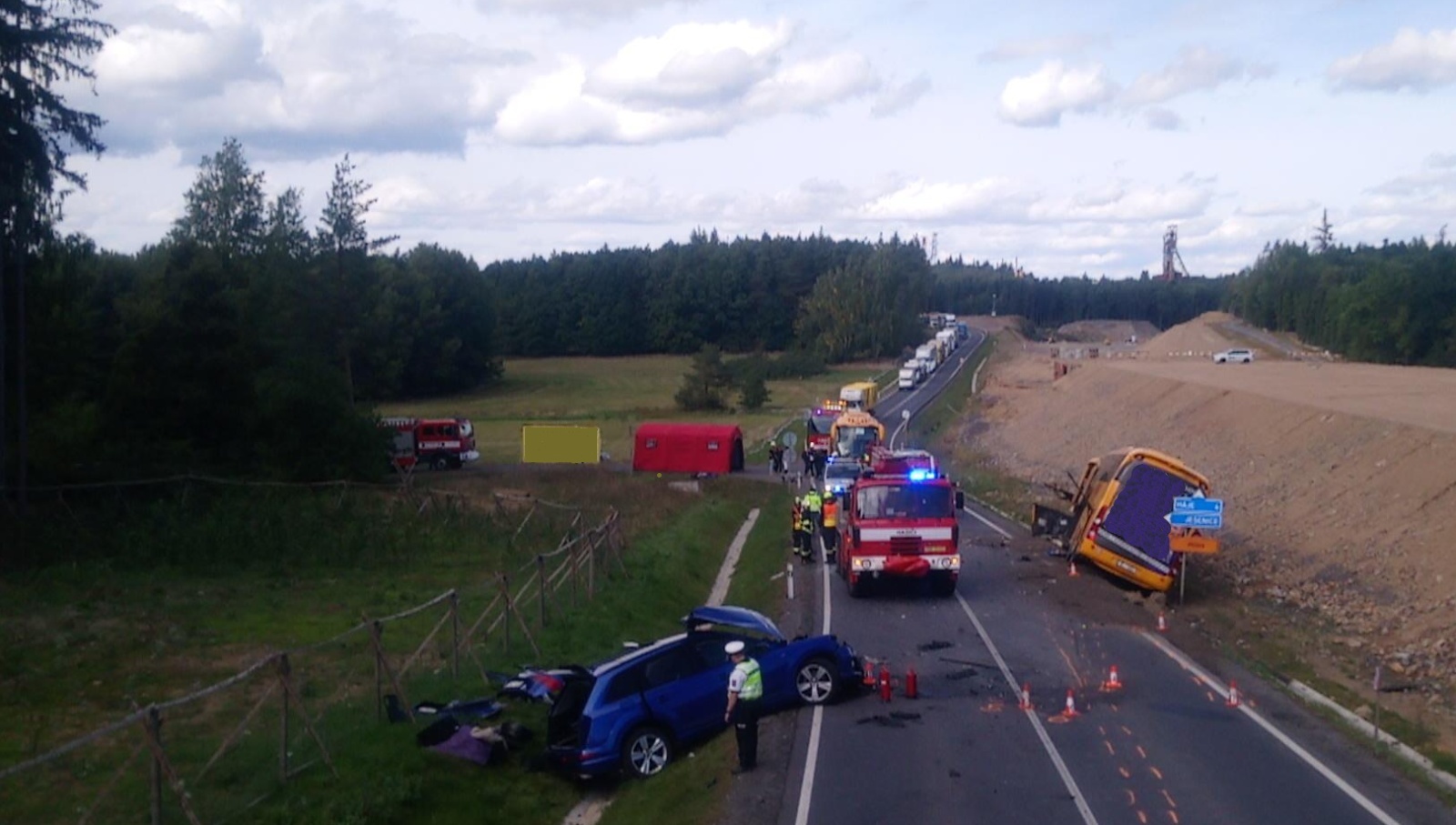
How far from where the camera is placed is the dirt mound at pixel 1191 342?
103 metres

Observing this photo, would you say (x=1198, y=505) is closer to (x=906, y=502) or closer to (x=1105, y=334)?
(x=906, y=502)

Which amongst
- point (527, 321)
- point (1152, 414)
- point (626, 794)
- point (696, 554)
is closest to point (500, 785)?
point (626, 794)

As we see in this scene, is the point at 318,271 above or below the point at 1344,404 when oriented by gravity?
above

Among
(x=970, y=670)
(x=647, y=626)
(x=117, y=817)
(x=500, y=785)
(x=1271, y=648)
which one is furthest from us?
(x=647, y=626)

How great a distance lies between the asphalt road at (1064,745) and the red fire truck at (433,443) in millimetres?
39241

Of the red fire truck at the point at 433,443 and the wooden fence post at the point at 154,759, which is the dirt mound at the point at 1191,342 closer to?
the red fire truck at the point at 433,443

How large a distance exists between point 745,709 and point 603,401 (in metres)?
85.7

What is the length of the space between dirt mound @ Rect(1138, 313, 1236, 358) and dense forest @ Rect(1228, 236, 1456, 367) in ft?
24.6

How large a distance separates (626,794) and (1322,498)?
76.7ft

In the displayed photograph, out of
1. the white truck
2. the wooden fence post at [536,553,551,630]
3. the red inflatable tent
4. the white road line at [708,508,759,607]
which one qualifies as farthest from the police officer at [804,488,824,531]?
the white truck

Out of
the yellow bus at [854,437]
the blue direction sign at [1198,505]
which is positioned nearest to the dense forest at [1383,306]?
the yellow bus at [854,437]

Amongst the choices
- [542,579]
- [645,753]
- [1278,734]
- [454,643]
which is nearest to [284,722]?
[645,753]

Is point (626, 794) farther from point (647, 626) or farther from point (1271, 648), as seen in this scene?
point (1271, 648)

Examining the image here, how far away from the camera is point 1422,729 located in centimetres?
1612
